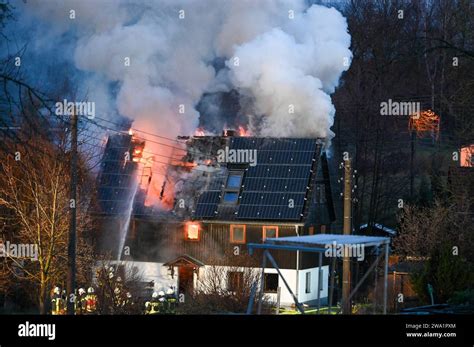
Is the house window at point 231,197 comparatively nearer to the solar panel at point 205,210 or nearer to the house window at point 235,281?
the solar panel at point 205,210

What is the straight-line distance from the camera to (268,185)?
3091 centimetres

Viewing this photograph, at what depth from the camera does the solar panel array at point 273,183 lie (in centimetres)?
3016

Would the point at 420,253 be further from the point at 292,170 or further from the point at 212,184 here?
the point at 212,184

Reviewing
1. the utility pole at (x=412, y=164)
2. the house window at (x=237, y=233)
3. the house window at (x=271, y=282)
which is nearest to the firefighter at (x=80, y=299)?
the house window at (x=271, y=282)

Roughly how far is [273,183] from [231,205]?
1697 millimetres

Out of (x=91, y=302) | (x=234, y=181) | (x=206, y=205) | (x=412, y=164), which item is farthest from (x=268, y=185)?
(x=91, y=302)

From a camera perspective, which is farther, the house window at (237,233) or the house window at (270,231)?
the house window at (237,233)

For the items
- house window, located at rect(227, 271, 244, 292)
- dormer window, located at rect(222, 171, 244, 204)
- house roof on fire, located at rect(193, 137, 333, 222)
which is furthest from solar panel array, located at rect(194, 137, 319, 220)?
house window, located at rect(227, 271, 244, 292)

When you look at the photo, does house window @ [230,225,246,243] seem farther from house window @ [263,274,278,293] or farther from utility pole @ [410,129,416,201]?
utility pole @ [410,129,416,201]

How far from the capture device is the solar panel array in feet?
98.9

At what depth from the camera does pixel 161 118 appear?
32188 millimetres

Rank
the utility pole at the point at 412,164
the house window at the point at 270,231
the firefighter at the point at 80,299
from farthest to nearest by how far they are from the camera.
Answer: the utility pole at the point at 412,164 < the house window at the point at 270,231 < the firefighter at the point at 80,299

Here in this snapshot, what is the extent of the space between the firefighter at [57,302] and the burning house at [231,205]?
8.01 meters
